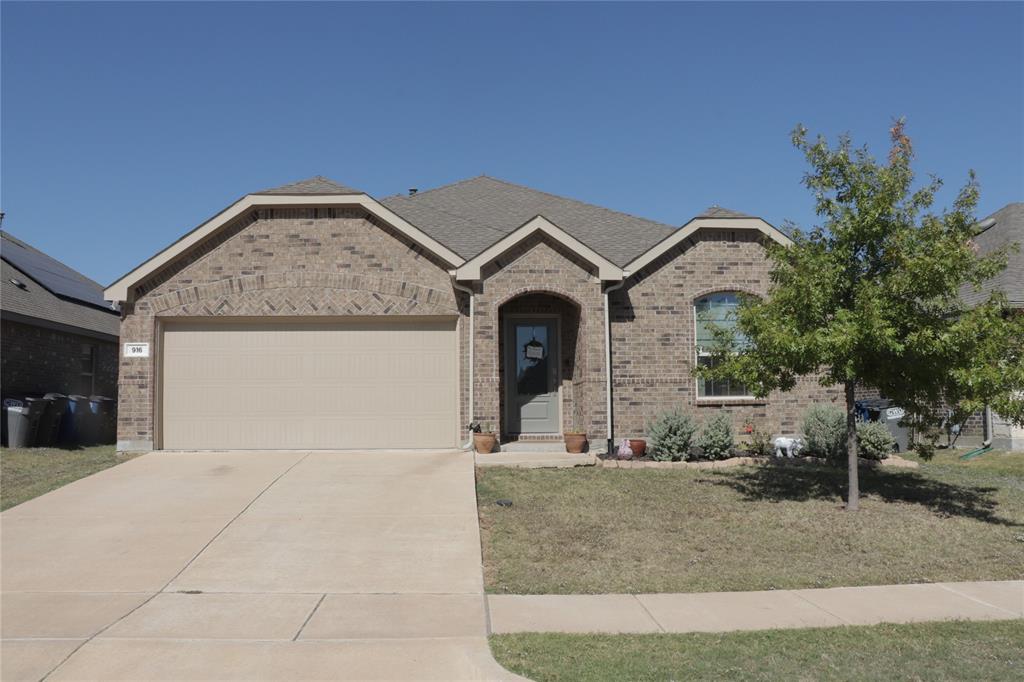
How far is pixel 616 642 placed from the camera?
5727 millimetres

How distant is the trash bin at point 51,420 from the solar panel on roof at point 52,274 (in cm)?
465

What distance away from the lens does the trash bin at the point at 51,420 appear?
1574 centimetres

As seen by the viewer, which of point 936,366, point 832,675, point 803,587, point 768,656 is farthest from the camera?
point 936,366

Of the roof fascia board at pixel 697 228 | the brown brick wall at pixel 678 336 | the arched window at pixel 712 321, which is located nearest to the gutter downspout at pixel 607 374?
the brown brick wall at pixel 678 336

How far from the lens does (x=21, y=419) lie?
15.2 meters

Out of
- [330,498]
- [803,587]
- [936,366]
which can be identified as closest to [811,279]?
[936,366]

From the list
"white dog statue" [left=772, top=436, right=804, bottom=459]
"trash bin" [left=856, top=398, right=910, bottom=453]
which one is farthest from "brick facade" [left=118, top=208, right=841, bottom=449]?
"trash bin" [left=856, top=398, right=910, bottom=453]

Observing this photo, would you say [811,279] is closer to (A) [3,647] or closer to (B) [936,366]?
(B) [936,366]

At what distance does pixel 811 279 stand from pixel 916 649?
17.0 ft

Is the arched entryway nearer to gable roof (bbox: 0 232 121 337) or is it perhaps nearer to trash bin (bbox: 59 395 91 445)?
trash bin (bbox: 59 395 91 445)

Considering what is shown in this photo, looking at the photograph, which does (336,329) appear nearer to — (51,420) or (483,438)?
(483,438)

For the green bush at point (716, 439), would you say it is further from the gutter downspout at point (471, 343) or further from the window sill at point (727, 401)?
the gutter downspout at point (471, 343)

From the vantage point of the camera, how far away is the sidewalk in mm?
6156

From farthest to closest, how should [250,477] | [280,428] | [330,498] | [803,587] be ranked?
[280,428] → [250,477] → [330,498] → [803,587]
